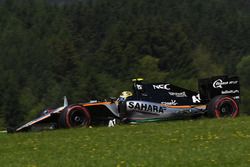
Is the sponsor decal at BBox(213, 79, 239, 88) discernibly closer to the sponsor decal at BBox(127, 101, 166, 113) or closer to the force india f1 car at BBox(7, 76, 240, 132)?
the force india f1 car at BBox(7, 76, 240, 132)

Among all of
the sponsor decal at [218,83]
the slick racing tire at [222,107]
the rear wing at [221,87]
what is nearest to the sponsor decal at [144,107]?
the slick racing tire at [222,107]

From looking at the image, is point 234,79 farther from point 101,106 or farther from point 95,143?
point 95,143

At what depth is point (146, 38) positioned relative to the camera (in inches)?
5423

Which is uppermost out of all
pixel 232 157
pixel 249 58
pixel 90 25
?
pixel 90 25

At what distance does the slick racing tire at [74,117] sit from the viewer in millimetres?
19719

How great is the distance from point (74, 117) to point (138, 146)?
21.2ft

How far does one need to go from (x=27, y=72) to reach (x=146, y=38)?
31187mm

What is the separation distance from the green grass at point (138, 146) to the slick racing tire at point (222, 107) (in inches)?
84.7

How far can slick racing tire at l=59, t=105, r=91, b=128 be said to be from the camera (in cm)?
1972

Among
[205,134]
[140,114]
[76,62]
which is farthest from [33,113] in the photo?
[205,134]

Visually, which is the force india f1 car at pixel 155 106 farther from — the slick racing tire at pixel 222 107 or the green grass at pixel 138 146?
the green grass at pixel 138 146

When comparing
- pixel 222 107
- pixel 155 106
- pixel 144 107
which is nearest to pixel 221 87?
pixel 222 107

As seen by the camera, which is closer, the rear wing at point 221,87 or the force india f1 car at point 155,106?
the force india f1 car at point 155,106

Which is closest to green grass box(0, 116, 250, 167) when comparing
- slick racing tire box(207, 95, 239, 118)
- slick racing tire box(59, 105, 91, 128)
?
slick racing tire box(59, 105, 91, 128)
